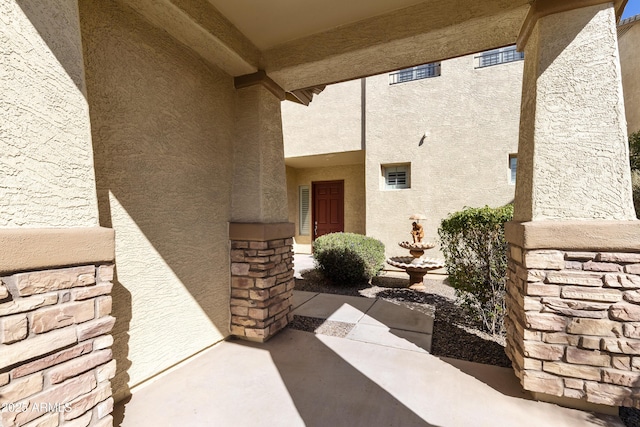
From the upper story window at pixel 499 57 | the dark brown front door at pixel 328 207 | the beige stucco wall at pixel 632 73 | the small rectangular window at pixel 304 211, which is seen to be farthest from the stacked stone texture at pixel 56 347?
the beige stucco wall at pixel 632 73

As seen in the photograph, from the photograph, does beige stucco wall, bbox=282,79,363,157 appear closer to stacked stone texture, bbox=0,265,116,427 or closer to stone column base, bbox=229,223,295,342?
stone column base, bbox=229,223,295,342

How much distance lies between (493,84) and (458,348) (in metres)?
6.02

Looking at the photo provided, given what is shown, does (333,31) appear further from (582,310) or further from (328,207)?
(328,207)

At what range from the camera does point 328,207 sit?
980 centimetres

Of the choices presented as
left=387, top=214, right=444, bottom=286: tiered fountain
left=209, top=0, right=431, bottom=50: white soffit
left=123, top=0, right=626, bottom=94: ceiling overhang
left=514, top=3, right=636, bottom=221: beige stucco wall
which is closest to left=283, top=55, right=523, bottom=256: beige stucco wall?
left=387, top=214, right=444, bottom=286: tiered fountain

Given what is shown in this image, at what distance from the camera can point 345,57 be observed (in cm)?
284

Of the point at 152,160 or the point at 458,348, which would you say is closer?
the point at 152,160

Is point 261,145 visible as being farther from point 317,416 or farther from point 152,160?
point 317,416

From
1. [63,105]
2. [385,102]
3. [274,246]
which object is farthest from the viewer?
[385,102]

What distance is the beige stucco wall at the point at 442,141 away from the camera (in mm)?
6387

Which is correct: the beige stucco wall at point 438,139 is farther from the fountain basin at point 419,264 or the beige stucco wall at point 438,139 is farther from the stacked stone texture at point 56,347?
the stacked stone texture at point 56,347

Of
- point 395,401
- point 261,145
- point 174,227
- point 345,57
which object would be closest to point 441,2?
point 345,57

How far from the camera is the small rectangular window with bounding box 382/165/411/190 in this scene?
7.40 meters

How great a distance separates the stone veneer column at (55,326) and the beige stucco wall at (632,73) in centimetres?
1105
